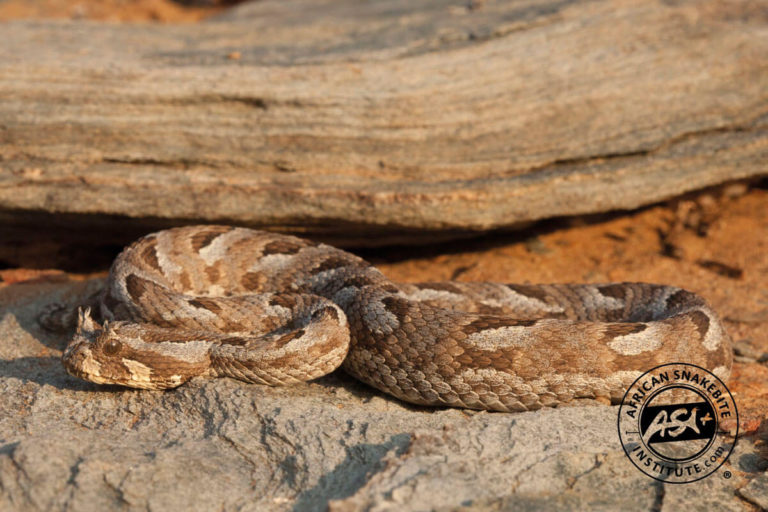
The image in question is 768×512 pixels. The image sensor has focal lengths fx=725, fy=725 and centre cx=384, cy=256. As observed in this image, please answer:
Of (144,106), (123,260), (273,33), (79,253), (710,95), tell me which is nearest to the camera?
(123,260)

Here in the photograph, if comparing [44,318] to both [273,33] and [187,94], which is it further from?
[273,33]

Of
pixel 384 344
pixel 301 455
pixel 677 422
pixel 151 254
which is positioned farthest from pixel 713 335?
pixel 151 254

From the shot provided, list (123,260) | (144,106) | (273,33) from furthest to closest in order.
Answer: (273,33)
(144,106)
(123,260)

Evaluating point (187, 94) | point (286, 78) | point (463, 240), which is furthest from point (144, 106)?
point (463, 240)

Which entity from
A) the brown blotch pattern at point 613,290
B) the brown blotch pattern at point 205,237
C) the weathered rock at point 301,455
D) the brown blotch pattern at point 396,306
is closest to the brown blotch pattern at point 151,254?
the brown blotch pattern at point 205,237

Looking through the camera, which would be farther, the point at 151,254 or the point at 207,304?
the point at 151,254

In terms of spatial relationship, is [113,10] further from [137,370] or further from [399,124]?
[137,370]

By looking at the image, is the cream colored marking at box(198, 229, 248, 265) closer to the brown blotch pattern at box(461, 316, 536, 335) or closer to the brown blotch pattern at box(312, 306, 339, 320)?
the brown blotch pattern at box(312, 306, 339, 320)
